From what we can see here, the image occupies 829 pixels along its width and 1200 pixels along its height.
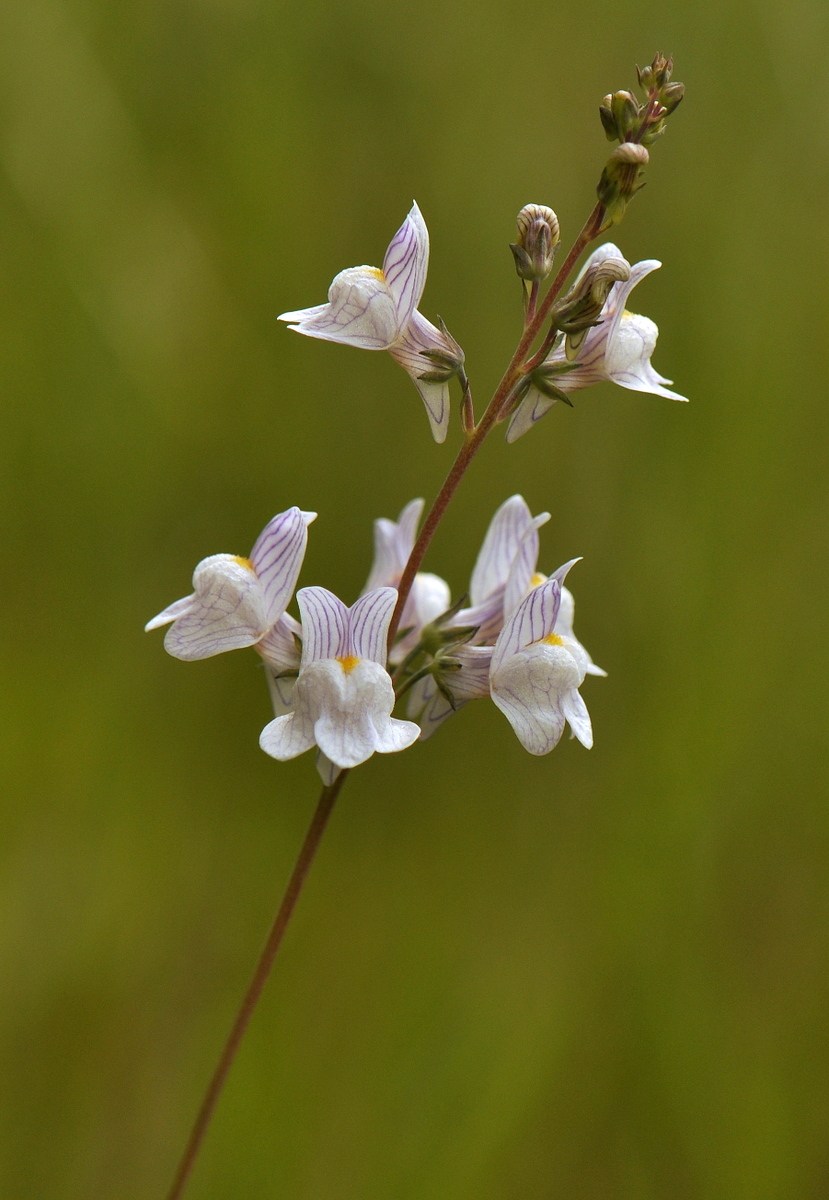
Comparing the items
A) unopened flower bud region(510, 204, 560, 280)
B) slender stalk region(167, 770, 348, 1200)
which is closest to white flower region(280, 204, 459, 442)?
unopened flower bud region(510, 204, 560, 280)

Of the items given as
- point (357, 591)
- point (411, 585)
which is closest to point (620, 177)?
point (411, 585)

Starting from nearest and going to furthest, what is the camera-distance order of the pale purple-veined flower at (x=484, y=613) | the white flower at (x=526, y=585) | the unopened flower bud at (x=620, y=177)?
the unopened flower bud at (x=620, y=177)
the pale purple-veined flower at (x=484, y=613)
the white flower at (x=526, y=585)

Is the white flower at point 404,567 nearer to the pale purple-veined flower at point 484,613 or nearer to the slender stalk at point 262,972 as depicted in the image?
the pale purple-veined flower at point 484,613

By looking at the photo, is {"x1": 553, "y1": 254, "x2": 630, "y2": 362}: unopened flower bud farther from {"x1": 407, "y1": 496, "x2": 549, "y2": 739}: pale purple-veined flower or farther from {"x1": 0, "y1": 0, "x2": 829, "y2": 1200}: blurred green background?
{"x1": 0, "y1": 0, "x2": 829, "y2": 1200}: blurred green background

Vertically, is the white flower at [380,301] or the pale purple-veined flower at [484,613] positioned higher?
the white flower at [380,301]

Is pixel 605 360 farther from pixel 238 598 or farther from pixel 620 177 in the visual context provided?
pixel 238 598

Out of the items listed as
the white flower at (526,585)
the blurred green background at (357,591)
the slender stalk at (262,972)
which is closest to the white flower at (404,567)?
the white flower at (526,585)
